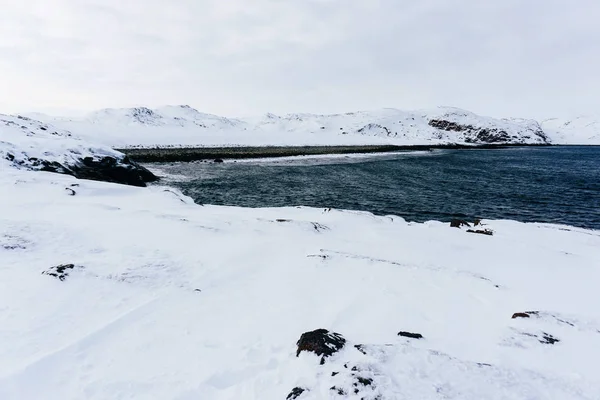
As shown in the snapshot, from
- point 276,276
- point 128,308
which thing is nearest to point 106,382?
point 128,308

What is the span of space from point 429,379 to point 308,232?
9.15 metres

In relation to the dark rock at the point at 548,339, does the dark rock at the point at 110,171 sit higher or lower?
higher

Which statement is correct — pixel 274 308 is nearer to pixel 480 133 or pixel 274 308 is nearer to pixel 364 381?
pixel 364 381

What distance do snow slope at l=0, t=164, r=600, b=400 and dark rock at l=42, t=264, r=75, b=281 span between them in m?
0.15

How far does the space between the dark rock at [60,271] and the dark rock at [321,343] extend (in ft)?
21.3

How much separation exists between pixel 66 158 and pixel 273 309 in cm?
2870

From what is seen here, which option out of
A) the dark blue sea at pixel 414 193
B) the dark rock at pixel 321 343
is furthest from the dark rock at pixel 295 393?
the dark blue sea at pixel 414 193

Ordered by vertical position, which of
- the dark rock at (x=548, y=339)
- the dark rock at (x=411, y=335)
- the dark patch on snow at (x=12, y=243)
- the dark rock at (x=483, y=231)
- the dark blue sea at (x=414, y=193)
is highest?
the dark patch on snow at (x=12, y=243)

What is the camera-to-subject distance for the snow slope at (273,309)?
543cm

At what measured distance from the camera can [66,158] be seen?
28.7 meters

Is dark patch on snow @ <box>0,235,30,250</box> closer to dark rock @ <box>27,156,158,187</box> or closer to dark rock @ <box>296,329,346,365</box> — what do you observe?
dark rock @ <box>296,329,346,365</box>

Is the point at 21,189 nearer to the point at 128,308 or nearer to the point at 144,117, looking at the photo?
the point at 128,308

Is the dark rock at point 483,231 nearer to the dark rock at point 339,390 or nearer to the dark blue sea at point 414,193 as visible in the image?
the dark blue sea at point 414,193

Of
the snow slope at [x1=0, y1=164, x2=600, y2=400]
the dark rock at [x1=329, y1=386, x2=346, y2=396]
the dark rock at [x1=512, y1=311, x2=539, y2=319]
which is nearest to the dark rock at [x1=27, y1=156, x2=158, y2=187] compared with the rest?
the snow slope at [x1=0, y1=164, x2=600, y2=400]
